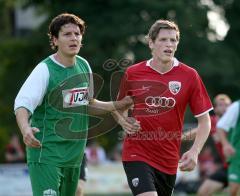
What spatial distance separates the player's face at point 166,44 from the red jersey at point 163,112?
21cm

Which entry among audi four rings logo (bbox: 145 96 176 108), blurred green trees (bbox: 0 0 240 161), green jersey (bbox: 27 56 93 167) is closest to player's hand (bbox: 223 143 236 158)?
audi four rings logo (bbox: 145 96 176 108)

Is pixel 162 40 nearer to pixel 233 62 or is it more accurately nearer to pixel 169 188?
pixel 169 188

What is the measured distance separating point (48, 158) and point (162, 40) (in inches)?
62.3

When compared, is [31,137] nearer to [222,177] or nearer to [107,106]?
[107,106]

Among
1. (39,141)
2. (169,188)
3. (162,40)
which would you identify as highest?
(162,40)

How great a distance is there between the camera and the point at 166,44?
8.00 metres

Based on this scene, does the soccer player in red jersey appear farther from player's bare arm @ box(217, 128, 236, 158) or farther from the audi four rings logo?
player's bare arm @ box(217, 128, 236, 158)

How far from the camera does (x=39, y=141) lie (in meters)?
7.50

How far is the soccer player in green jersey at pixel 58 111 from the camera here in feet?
24.9

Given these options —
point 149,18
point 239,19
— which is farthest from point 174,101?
point 239,19

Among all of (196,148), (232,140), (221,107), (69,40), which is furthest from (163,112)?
(221,107)

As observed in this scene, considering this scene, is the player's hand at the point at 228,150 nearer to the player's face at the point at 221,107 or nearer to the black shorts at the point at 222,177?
the player's face at the point at 221,107

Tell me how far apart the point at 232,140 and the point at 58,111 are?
5511mm

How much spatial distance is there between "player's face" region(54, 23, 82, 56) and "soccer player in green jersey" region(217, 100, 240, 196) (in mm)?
4550
